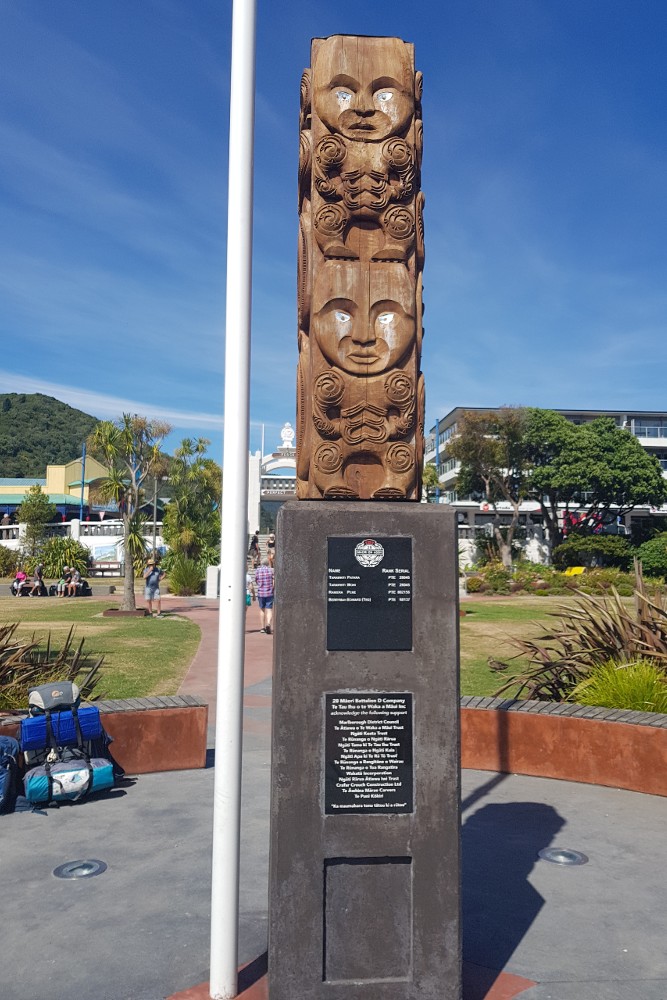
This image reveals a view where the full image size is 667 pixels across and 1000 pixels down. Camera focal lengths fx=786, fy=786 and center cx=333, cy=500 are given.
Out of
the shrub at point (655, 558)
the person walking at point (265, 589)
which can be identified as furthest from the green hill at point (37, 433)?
the person walking at point (265, 589)

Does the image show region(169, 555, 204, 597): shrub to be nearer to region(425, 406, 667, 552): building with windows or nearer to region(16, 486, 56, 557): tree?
region(16, 486, 56, 557): tree

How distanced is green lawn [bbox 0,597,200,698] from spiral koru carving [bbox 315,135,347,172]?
21.6 ft

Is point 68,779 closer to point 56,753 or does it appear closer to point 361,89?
point 56,753

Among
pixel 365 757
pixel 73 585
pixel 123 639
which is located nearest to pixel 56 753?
pixel 365 757

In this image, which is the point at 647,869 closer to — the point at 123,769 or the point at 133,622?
the point at 123,769

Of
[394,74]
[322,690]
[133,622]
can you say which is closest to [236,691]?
[322,690]

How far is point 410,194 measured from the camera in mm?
4180

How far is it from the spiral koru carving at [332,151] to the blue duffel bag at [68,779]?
4991 mm

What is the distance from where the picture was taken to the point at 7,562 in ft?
134

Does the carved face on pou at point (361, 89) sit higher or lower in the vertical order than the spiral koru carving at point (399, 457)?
higher

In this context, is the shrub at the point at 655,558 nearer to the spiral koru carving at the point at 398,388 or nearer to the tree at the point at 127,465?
the tree at the point at 127,465

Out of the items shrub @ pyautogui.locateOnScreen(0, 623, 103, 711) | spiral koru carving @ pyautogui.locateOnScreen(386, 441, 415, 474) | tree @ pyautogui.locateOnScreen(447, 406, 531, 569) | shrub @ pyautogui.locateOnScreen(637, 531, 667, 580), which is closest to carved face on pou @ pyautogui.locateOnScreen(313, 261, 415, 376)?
spiral koru carving @ pyautogui.locateOnScreen(386, 441, 415, 474)

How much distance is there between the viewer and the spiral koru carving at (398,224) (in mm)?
4137

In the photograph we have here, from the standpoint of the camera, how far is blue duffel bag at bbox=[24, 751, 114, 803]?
622 centimetres
